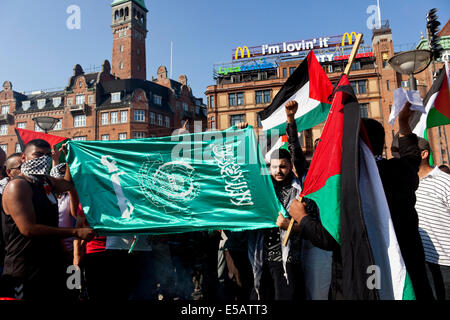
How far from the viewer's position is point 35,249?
288 centimetres

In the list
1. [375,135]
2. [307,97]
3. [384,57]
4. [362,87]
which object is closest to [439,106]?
[307,97]

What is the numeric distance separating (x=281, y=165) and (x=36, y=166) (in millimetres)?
2610

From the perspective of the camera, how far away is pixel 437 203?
3.64m

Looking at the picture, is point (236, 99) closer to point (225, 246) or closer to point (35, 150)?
point (225, 246)

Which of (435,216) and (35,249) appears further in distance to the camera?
(435,216)

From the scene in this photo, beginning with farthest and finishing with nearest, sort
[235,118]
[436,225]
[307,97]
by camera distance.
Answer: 1. [235,118]
2. [307,97]
3. [436,225]

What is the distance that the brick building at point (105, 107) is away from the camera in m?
43.6

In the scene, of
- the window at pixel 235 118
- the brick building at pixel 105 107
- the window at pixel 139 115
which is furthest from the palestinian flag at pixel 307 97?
the window at pixel 139 115

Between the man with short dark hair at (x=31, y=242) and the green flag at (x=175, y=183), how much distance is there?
1.20 meters

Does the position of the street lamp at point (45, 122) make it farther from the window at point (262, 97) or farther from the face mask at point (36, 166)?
the window at point (262, 97)

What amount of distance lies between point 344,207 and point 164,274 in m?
4.26

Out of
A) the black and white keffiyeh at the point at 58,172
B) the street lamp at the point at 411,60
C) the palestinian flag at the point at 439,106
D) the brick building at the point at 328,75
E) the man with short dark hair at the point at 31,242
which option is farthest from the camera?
the brick building at the point at 328,75

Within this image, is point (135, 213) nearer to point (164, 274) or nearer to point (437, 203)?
point (164, 274)

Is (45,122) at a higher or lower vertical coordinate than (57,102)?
lower
